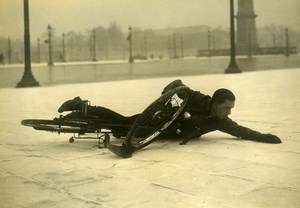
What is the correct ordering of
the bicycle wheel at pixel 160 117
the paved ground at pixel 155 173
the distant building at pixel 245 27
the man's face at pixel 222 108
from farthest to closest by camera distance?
the distant building at pixel 245 27 < the man's face at pixel 222 108 < the bicycle wheel at pixel 160 117 < the paved ground at pixel 155 173

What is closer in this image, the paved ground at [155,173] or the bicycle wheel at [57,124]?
the paved ground at [155,173]

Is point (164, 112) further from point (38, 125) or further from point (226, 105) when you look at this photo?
point (38, 125)

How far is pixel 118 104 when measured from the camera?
403 inches

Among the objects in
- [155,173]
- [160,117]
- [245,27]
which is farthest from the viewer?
[245,27]

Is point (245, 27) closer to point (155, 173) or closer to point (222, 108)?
point (222, 108)

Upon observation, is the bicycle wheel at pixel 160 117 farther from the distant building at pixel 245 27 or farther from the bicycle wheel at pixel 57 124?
the distant building at pixel 245 27

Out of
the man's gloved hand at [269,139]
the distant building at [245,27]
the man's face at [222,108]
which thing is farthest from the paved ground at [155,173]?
the distant building at [245,27]

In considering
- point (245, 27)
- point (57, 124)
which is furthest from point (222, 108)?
point (245, 27)

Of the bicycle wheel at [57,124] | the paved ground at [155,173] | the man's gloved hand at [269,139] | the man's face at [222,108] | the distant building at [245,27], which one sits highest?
the distant building at [245,27]

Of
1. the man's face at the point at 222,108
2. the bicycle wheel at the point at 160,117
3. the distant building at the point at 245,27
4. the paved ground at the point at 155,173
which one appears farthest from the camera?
the distant building at the point at 245,27

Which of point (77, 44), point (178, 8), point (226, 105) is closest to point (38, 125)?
point (226, 105)

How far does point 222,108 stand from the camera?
523 centimetres

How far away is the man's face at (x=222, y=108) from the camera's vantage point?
5203 millimetres

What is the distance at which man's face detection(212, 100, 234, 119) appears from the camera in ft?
17.1
